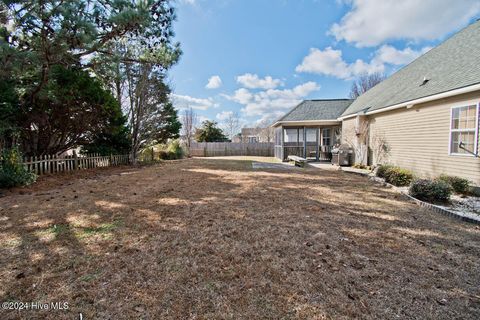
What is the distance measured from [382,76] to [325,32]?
22167 millimetres

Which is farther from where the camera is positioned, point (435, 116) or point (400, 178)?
point (435, 116)

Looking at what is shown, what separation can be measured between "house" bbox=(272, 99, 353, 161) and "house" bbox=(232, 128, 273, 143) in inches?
845

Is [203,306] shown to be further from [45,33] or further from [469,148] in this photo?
[469,148]

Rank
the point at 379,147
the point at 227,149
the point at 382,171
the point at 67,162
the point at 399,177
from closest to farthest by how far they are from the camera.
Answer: the point at 399,177 → the point at 382,171 → the point at 67,162 → the point at 379,147 → the point at 227,149

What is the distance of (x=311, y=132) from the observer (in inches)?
607

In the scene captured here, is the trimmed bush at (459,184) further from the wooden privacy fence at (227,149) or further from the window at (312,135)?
the wooden privacy fence at (227,149)

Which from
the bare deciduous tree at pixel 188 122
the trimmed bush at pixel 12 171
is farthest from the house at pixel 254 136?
the trimmed bush at pixel 12 171

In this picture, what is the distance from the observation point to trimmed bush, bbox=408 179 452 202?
16.0 ft

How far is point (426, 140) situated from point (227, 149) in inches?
762

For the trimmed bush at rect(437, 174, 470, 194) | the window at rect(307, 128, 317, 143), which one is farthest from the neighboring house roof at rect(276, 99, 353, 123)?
the trimmed bush at rect(437, 174, 470, 194)

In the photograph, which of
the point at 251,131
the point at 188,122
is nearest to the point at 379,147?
the point at 188,122

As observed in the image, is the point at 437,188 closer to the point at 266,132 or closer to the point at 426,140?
the point at 426,140

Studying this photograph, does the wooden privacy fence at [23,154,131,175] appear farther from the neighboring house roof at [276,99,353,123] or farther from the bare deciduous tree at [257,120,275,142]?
the bare deciduous tree at [257,120,275,142]

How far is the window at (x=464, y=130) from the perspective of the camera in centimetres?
571
